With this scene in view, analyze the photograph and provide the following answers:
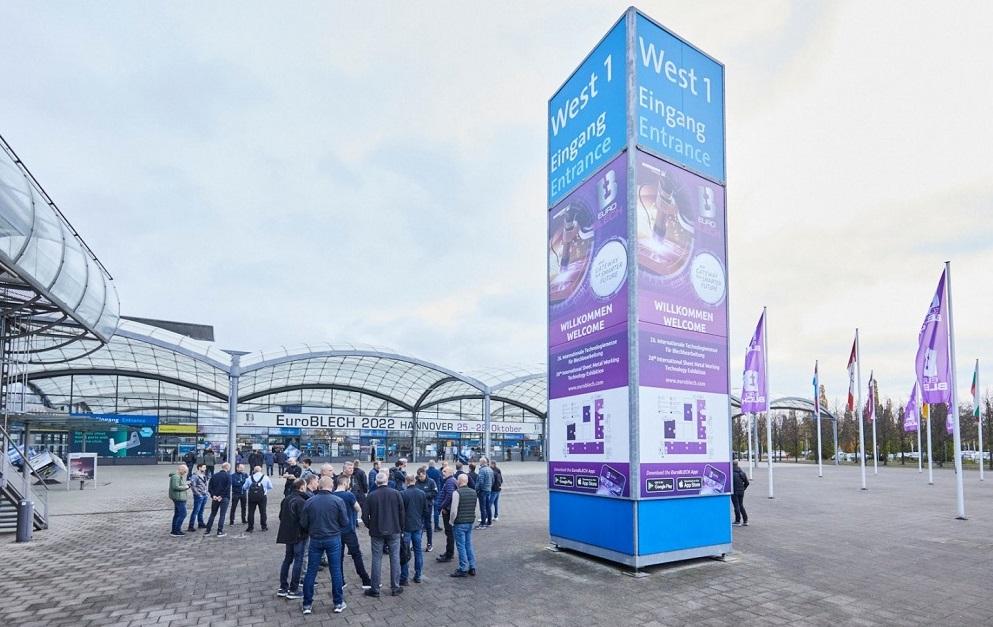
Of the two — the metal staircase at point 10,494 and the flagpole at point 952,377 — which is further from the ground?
the flagpole at point 952,377

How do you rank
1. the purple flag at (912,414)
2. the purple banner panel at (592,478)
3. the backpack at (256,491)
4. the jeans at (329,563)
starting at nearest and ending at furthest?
1. the jeans at (329,563)
2. the purple banner panel at (592,478)
3. the backpack at (256,491)
4. the purple flag at (912,414)

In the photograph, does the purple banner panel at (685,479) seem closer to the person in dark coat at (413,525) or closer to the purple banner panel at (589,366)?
the purple banner panel at (589,366)

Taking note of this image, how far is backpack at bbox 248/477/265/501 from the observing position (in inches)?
546

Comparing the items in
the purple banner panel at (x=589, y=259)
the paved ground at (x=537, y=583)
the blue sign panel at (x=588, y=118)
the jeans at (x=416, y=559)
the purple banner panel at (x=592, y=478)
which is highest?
the blue sign panel at (x=588, y=118)

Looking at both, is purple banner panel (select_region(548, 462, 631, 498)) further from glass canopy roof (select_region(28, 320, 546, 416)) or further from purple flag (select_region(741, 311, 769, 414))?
glass canopy roof (select_region(28, 320, 546, 416))

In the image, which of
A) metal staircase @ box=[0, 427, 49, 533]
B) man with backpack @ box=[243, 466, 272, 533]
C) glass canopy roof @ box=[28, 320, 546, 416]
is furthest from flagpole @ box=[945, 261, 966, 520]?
glass canopy roof @ box=[28, 320, 546, 416]

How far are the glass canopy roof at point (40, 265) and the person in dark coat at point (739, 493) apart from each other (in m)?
15.8

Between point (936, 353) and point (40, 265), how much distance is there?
23.8m

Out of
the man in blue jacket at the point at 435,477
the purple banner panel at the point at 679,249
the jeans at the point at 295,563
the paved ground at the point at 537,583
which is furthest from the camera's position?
the man in blue jacket at the point at 435,477

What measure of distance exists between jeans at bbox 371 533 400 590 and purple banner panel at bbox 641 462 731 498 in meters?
4.13

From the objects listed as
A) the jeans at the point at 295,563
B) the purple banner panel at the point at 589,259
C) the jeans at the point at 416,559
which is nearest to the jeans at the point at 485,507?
the purple banner panel at the point at 589,259

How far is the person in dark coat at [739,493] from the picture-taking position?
575 inches

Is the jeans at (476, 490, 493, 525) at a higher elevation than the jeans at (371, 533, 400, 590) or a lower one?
lower

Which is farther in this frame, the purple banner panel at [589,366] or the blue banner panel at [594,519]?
the purple banner panel at [589,366]
